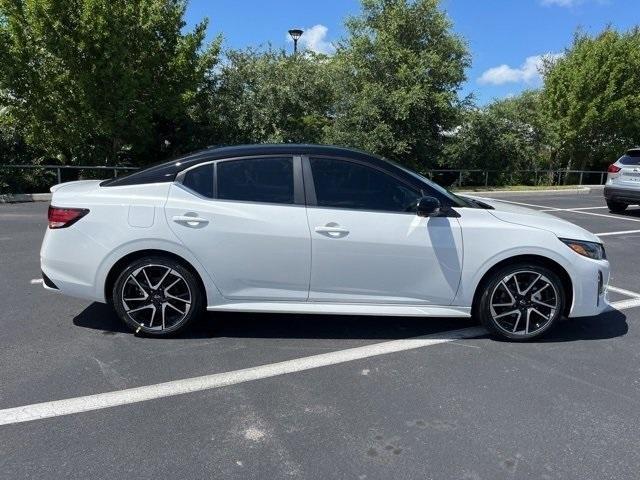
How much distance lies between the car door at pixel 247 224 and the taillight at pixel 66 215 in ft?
2.35

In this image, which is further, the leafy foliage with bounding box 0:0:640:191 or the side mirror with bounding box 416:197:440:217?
the leafy foliage with bounding box 0:0:640:191

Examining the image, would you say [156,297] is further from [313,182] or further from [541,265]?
[541,265]

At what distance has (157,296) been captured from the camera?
4250 mm

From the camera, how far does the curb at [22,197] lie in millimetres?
12953

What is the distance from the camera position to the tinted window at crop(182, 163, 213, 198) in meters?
4.26

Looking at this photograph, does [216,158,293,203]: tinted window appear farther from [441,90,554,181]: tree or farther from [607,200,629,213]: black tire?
[441,90,554,181]: tree

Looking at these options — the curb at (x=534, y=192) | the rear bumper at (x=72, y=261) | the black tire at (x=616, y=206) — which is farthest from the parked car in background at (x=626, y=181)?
the rear bumper at (x=72, y=261)

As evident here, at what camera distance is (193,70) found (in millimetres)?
16078

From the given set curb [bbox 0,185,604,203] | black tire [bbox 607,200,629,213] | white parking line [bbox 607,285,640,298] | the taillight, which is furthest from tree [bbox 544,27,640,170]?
the taillight

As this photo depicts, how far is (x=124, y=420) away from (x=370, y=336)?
6.89ft

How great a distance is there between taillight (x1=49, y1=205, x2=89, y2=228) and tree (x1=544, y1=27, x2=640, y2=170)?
22090 mm

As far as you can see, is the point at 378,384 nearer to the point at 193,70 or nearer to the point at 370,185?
the point at 370,185

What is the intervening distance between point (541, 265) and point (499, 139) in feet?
58.7

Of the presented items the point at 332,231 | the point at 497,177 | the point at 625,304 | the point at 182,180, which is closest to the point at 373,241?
the point at 332,231
